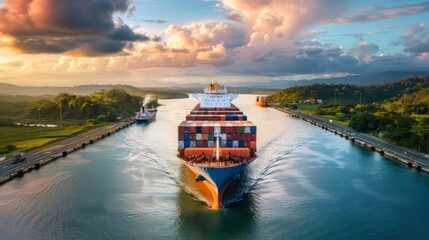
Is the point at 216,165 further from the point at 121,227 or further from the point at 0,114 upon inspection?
the point at 0,114

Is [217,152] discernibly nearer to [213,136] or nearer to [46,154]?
[213,136]

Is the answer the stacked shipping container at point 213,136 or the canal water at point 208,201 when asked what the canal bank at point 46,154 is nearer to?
the canal water at point 208,201

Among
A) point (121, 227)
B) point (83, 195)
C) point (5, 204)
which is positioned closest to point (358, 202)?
point (121, 227)

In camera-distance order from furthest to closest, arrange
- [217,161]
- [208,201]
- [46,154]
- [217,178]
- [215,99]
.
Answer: [215,99], [46,154], [217,161], [208,201], [217,178]

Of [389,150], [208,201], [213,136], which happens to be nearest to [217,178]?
[208,201]

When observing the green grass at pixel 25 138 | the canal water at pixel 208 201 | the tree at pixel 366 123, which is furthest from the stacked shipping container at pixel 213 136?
the tree at pixel 366 123
